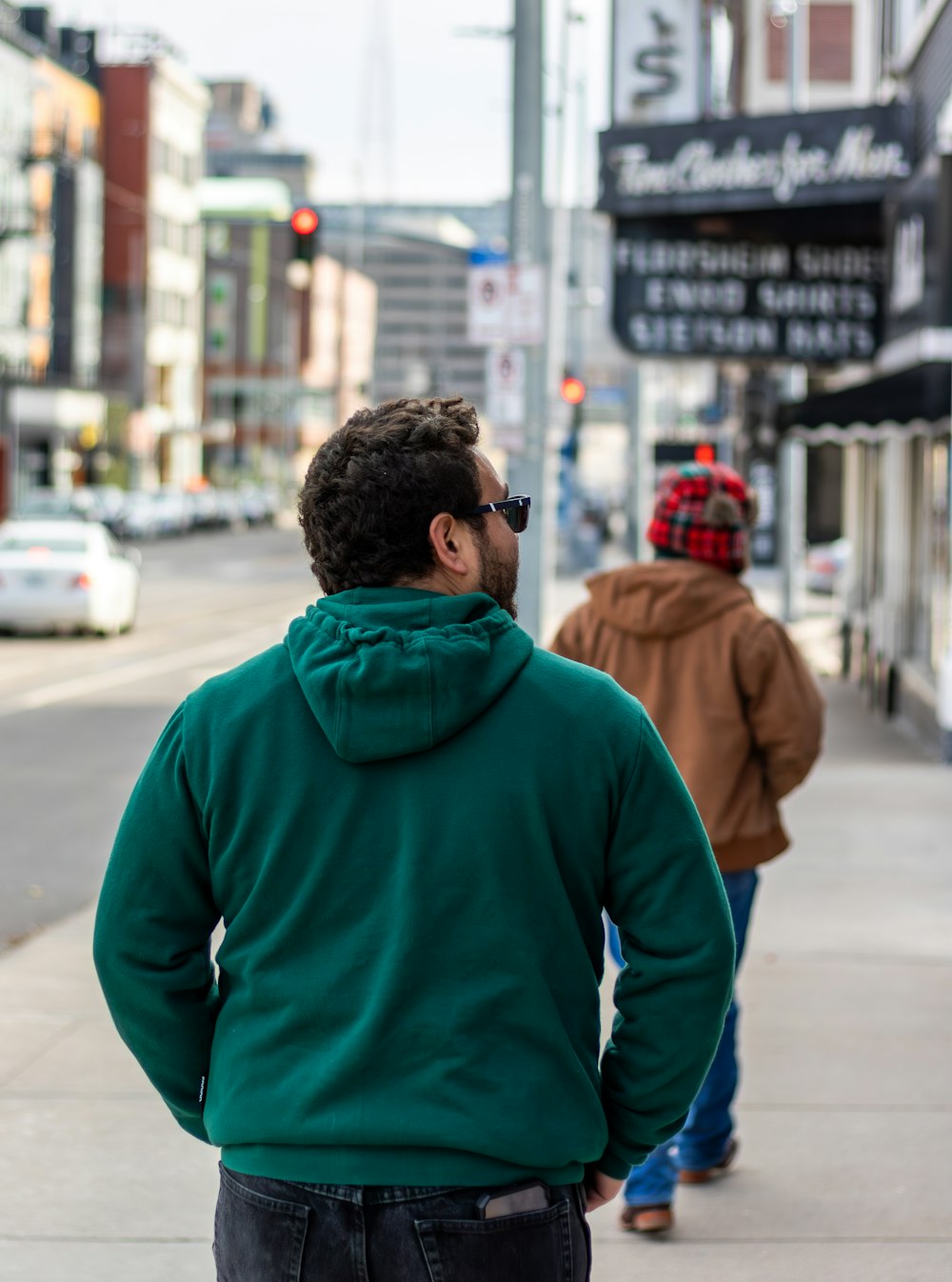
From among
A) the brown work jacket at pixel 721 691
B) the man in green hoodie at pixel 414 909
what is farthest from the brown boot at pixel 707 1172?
the man in green hoodie at pixel 414 909

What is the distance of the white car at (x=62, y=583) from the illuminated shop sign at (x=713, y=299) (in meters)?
10.4

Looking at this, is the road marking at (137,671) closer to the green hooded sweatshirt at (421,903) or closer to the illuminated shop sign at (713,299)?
the illuminated shop sign at (713,299)

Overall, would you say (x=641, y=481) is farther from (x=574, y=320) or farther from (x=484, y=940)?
(x=484, y=940)

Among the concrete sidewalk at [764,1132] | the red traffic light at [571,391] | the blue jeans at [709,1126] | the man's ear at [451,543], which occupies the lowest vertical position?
the concrete sidewalk at [764,1132]

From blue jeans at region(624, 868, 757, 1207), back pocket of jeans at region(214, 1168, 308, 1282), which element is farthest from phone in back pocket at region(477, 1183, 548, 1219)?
blue jeans at region(624, 868, 757, 1207)

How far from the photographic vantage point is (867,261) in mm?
16047

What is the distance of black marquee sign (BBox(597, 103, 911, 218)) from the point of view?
46.9ft

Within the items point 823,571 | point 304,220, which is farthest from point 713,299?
point 823,571

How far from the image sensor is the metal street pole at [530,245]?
12.7 meters

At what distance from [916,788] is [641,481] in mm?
27340

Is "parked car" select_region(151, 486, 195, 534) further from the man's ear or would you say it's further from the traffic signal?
the man's ear

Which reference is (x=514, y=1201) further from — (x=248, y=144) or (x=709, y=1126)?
(x=248, y=144)

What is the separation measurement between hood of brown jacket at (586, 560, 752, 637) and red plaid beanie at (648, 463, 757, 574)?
5 cm

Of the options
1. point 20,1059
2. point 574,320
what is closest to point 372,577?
point 20,1059
